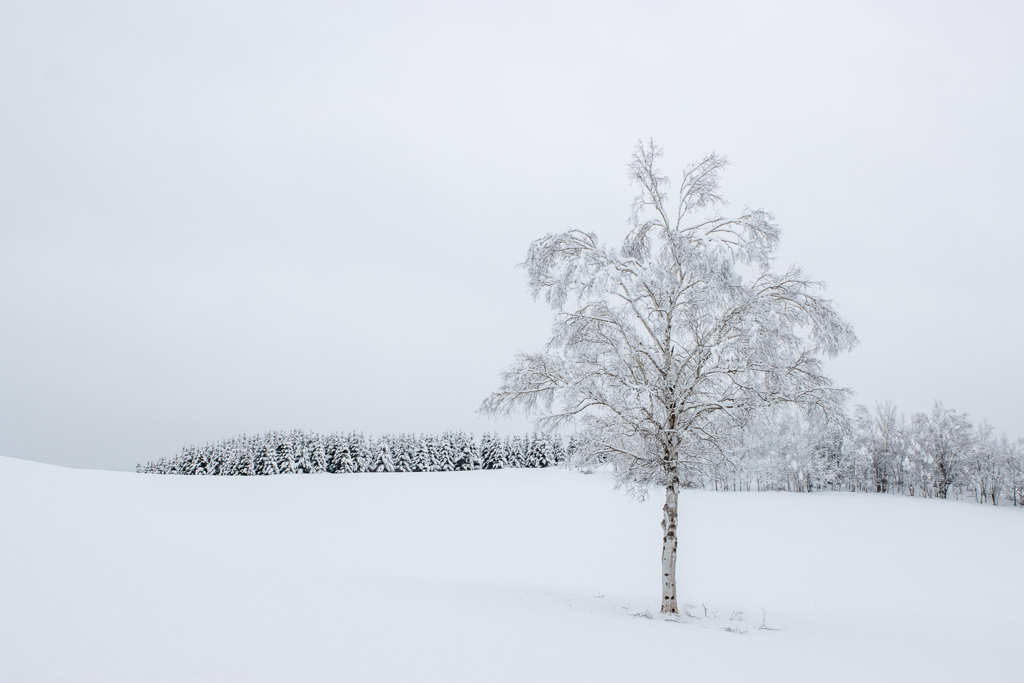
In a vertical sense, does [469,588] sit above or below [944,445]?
below

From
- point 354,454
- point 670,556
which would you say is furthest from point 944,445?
point 354,454

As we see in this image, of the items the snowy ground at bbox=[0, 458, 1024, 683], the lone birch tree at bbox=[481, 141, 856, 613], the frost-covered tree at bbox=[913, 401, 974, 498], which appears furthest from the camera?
the frost-covered tree at bbox=[913, 401, 974, 498]

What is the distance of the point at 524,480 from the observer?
166 feet

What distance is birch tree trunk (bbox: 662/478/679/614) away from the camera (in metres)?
12.4

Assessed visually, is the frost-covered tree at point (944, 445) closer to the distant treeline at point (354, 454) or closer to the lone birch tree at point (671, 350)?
the distant treeline at point (354, 454)

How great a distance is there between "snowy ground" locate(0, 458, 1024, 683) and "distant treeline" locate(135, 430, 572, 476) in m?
25.3

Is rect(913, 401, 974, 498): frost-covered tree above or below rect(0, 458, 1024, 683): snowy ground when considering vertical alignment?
above

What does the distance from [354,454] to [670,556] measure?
5904 cm

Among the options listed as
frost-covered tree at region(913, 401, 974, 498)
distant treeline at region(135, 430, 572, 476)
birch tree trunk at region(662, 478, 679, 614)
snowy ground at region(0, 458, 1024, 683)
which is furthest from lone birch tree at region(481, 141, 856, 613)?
frost-covered tree at region(913, 401, 974, 498)

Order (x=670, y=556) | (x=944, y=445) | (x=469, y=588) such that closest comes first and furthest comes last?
(x=670, y=556) → (x=469, y=588) → (x=944, y=445)

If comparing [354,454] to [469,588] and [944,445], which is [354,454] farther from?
[944,445]

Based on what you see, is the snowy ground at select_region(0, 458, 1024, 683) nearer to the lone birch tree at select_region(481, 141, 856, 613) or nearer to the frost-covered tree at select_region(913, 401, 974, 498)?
the lone birch tree at select_region(481, 141, 856, 613)

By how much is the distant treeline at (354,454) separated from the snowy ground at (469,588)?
83.2 feet

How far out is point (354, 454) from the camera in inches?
2598
